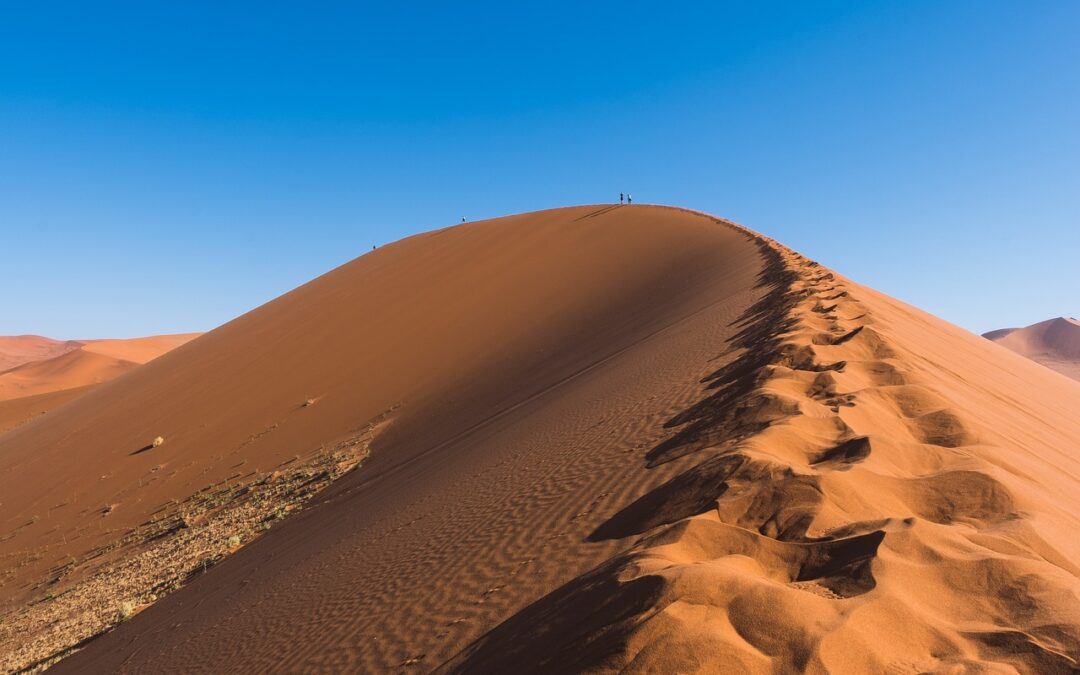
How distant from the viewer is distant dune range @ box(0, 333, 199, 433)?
133 feet

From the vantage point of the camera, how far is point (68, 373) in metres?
62.4

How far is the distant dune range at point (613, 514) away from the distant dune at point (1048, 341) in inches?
2642

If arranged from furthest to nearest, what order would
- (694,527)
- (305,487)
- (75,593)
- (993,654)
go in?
1. (305,487)
2. (75,593)
3. (694,527)
4. (993,654)

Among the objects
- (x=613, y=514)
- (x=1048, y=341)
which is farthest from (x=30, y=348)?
(x=1048, y=341)

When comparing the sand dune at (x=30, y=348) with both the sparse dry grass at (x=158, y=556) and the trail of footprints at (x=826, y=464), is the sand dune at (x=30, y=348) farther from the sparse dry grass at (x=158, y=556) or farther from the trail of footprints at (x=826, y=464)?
the trail of footprints at (x=826, y=464)

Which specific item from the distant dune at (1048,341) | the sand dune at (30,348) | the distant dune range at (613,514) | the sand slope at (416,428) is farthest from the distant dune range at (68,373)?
the distant dune at (1048,341)

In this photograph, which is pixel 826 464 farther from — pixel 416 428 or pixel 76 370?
pixel 76 370

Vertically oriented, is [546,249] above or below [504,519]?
above

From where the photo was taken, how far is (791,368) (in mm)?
6574

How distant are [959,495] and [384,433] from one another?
1150 cm

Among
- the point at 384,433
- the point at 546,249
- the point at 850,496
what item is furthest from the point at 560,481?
the point at 546,249

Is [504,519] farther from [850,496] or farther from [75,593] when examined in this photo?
[75,593]

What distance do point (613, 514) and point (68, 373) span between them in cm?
7283

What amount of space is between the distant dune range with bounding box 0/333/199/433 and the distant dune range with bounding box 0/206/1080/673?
2687 cm
